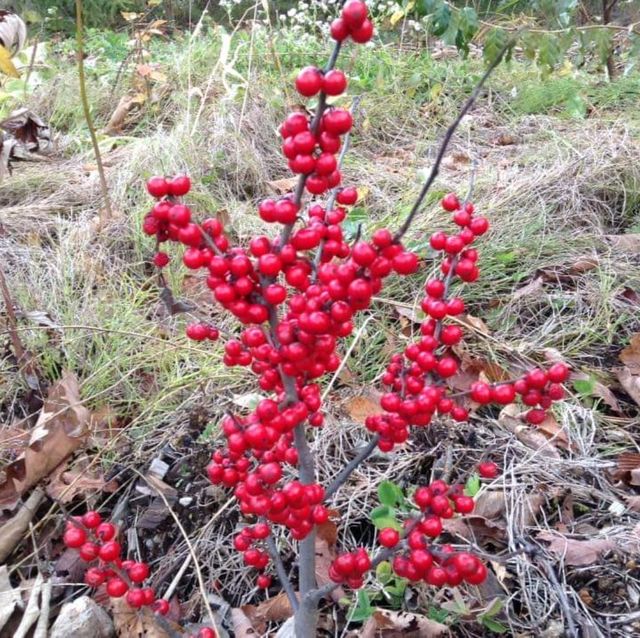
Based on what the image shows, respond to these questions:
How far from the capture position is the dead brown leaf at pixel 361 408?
1.81 meters

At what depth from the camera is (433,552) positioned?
3.43 feet

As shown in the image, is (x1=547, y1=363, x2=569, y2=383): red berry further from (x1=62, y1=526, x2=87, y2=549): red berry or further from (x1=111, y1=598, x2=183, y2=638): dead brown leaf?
(x1=111, y1=598, x2=183, y2=638): dead brown leaf

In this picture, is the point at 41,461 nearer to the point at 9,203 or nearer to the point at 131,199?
the point at 131,199

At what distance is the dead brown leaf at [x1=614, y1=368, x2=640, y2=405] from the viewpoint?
187 centimetres

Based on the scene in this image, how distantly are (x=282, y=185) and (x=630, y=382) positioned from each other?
73.9 inches

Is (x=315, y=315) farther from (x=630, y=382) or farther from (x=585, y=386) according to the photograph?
(x=630, y=382)

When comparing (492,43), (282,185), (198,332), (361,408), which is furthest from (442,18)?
(198,332)

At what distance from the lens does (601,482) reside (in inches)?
64.4

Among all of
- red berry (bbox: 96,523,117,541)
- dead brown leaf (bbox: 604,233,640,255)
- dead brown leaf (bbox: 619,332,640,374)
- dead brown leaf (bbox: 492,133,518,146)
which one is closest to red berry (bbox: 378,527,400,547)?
red berry (bbox: 96,523,117,541)

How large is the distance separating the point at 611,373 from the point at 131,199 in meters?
2.13

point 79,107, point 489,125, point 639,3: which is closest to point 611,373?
point 489,125

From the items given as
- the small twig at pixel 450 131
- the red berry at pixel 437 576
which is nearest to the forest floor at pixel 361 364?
the red berry at pixel 437 576

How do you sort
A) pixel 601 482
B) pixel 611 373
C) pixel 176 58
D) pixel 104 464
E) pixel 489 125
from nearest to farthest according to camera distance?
pixel 601 482 < pixel 104 464 < pixel 611 373 < pixel 489 125 < pixel 176 58

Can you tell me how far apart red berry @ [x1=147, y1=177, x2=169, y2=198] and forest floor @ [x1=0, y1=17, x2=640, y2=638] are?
37 centimetres
